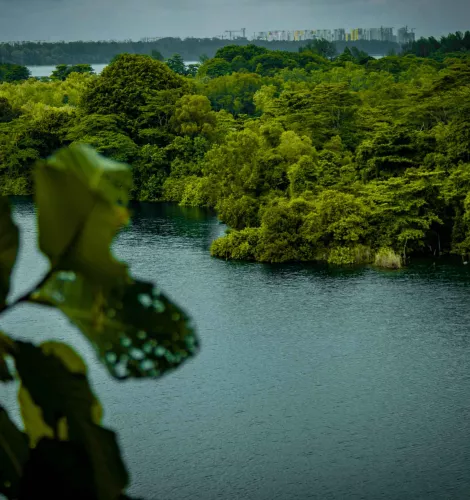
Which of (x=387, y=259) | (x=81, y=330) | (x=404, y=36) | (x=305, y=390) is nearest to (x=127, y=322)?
(x=81, y=330)

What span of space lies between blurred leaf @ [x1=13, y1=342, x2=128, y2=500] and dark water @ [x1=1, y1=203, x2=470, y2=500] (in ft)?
24.7

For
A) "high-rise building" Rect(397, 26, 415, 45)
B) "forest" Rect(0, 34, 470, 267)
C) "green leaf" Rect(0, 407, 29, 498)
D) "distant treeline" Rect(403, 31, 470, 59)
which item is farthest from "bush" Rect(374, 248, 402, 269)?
"high-rise building" Rect(397, 26, 415, 45)

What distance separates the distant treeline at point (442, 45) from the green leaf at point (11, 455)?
62.2 meters

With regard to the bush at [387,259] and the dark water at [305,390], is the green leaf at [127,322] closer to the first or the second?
the dark water at [305,390]

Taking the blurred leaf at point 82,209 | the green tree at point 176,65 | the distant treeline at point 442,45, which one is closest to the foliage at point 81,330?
the blurred leaf at point 82,209

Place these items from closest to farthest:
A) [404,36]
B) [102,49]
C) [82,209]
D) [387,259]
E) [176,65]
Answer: [82,209]
[387,259]
[176,65]
[102,49]
[404,36]

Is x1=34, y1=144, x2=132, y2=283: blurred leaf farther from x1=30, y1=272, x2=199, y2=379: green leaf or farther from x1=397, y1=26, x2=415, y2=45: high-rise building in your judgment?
x1=397, y1=26, x2=415, y2=45: high-rise building

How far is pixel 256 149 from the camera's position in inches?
943

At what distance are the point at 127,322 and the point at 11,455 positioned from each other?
0.38 ft

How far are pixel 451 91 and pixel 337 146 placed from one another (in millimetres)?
3594

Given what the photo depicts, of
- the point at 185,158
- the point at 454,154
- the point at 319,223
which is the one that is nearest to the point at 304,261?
the point at 319,223

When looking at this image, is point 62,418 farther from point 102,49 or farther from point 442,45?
point 102,49

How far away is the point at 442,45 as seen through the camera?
6575cm

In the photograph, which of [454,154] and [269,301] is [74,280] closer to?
[269,301]
